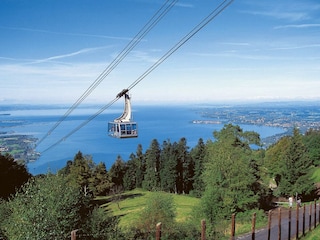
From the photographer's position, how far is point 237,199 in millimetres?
32062

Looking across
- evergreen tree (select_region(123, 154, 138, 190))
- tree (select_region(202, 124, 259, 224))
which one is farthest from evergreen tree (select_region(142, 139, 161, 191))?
tree (select_region(202, 124, 259, 224))

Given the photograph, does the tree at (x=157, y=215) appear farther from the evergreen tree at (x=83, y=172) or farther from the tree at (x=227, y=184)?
the evergreen tree at (x=83, y=172)

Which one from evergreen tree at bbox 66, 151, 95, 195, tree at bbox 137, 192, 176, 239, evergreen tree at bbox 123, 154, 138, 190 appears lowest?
evergreen tree at bbox 123, 154, 138, 190

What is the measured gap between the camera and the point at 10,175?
44594 mm

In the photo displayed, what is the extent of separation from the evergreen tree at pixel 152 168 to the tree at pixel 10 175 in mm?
29383

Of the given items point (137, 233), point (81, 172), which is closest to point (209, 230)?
point (137, 233)

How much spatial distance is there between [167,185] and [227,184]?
36.1m

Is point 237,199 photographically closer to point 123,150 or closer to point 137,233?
point 137,233

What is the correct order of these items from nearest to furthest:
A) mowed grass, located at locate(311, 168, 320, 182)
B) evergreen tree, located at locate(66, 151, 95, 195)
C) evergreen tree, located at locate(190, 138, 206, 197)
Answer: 1. mowed grass, located at locate(311, 168, 320, 182)
2. evergreen tree, located at locate(66, 151, 95, 195)
3. evergreen tree, located at locate(190, 138, 206, 197)

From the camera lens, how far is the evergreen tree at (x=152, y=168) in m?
70.7

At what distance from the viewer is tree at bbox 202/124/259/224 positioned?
30719 mm

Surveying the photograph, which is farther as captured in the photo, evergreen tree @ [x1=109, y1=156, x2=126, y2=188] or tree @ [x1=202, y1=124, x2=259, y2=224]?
evergreen tree @ [x1=109, y1=156, x2=126, y2=188]

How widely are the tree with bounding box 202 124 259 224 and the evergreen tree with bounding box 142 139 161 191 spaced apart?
3591cm

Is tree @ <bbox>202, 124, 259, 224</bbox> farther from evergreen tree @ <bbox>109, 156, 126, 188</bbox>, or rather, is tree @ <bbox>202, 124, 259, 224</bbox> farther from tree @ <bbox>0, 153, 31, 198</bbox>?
evergreen tree @ <bbox>109, 156, 126, 188</bbox>
